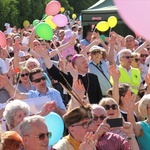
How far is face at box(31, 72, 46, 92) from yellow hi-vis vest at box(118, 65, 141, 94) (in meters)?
1.84

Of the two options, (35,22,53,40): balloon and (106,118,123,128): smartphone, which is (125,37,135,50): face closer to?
(35,22,53,40): balloon

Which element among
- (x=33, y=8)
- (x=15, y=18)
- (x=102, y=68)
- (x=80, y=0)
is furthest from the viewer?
(x=80, y=0)

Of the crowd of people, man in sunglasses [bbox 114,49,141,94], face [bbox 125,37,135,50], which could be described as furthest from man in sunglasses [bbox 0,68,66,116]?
face [bbox 125,37,135,50]

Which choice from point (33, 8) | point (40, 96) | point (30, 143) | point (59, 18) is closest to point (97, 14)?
point (59, 18)

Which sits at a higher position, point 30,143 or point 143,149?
point 30,143

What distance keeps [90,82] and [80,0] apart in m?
43.0

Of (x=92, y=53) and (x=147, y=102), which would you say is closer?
(x=147, y=102)

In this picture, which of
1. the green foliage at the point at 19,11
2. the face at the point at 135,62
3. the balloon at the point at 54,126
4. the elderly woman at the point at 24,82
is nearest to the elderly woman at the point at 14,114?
the balloon at the point at 54,126

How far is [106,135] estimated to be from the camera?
4168mm

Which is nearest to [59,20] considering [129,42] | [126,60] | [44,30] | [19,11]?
[129,42]

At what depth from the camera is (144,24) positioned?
2043 millimetres

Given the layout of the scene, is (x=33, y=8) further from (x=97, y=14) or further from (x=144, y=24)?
(x=144, y=24)

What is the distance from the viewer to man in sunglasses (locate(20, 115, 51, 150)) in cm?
360

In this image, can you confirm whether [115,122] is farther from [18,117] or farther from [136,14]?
[136,14]
